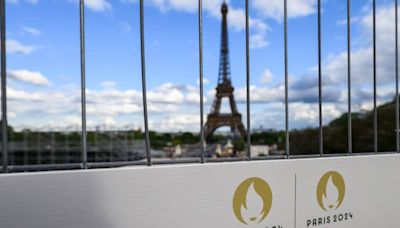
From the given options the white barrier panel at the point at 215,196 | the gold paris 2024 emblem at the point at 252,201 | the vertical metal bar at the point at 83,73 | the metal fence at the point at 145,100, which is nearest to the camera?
the white barrier panel at the point at 215,196

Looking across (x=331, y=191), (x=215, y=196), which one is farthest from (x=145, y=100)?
(x=331, y=191)

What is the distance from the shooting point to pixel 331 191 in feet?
11.1

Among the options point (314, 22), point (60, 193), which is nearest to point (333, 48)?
point (314, 22)

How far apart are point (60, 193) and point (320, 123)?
255 cm

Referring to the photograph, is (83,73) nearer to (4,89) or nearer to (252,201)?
(4,89)

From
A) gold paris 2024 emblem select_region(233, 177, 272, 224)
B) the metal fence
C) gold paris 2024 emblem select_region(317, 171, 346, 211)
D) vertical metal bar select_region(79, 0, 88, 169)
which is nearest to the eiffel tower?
the metal fence

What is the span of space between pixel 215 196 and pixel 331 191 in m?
1.28

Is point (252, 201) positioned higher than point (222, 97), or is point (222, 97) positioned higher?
point (222, 97)

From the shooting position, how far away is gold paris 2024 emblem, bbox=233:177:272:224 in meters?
2.77

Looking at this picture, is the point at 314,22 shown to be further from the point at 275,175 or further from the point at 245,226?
the point at 245,226

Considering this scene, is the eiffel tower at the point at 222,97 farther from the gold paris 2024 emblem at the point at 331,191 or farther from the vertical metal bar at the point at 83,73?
the vertical metal bar at the point at 83,73

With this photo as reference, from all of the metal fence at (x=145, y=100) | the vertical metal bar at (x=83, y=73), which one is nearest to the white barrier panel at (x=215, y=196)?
the metal fence at (x=145, y=100)

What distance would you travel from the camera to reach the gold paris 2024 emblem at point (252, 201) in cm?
277

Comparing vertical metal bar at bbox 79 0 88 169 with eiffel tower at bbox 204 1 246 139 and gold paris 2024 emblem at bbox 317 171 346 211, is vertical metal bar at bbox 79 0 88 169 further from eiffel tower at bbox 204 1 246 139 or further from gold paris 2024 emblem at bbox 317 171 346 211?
eiffel tower at bbox 204 1 246 139
